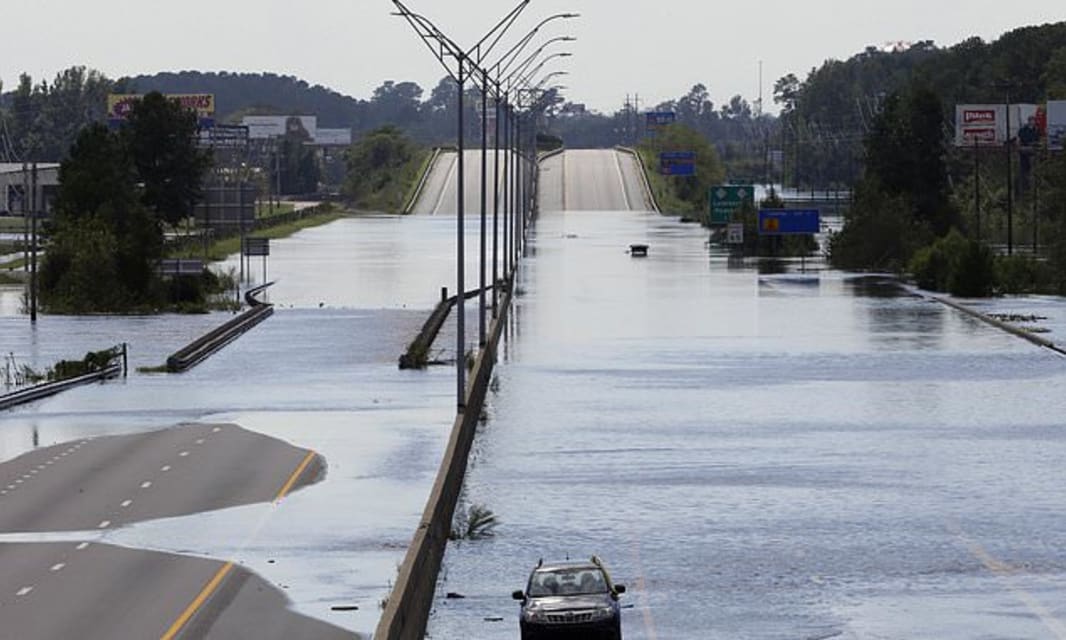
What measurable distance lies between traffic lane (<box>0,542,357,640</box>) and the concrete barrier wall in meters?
1.37

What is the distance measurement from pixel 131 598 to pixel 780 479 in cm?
2078

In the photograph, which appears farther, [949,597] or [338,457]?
[338,457]

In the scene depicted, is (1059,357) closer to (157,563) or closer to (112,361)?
(112,361)

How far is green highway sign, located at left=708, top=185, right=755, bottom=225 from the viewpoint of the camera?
625 feet

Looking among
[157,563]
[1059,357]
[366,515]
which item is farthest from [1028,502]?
[1059,357]

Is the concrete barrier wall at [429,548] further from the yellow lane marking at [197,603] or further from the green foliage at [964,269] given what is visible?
the green foliage at [964,269]

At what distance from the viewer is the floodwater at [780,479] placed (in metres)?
35.8

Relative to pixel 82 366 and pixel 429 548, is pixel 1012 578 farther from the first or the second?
pixel 82 366

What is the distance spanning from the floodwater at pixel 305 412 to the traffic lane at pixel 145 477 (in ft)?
2.68

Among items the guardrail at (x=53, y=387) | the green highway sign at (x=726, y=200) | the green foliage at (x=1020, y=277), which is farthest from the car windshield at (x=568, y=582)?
the green highway sign at (x=726, y=200)

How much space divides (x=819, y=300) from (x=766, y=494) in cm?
6870

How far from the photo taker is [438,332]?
90562 mm

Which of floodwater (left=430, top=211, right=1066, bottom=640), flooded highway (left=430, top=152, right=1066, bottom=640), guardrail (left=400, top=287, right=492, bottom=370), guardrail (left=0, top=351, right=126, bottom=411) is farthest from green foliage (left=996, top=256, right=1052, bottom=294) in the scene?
guardrail (left=0, top=351, right=126, bottom=411)

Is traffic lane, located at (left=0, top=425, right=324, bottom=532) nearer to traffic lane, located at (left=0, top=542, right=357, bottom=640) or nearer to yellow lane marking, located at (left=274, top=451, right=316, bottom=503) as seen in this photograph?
yellow lane marking, located at (left=274, top=451, right=316, bottom=503)
